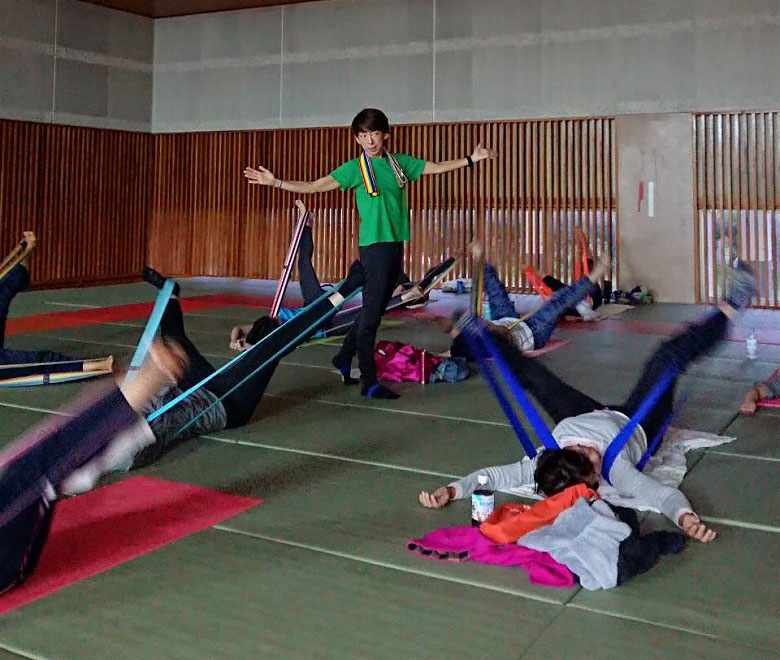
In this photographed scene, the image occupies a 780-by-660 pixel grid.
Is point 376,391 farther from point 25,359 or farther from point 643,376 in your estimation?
point 25,359

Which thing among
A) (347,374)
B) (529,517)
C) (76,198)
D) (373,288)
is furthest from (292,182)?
(76,198)

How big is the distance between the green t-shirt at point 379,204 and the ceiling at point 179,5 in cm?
824

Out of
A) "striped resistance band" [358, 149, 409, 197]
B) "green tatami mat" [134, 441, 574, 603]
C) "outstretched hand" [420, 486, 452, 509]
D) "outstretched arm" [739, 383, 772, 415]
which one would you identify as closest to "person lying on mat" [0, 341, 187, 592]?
"green tatami mat" [134, 441, 574, 603]

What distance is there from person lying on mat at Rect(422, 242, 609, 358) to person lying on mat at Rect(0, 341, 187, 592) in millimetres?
2745

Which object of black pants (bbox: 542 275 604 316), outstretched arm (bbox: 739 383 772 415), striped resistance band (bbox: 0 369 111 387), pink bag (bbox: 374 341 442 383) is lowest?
outstretched arm (bbox: 739 383 772 415)

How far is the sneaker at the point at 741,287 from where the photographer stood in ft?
12.9

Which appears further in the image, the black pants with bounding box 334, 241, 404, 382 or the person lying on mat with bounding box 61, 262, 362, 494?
the black pants with bounding box 334, 241, 404, 382

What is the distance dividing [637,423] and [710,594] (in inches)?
34.8

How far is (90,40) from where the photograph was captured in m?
12.1

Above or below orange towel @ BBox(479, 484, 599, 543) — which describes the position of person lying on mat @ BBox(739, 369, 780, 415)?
above

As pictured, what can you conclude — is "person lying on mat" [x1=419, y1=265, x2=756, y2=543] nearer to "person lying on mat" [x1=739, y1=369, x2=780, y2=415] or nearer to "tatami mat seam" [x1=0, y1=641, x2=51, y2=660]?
"person lying on mat" [x1=739, y1=369, x2=780, y2=415]

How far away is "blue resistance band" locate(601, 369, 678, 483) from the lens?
301 cm

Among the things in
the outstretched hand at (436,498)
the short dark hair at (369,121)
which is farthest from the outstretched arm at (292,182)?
the outstretched hand at (436,498)

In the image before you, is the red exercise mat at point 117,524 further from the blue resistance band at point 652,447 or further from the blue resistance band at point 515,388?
the blue resistance band at point 652,447
